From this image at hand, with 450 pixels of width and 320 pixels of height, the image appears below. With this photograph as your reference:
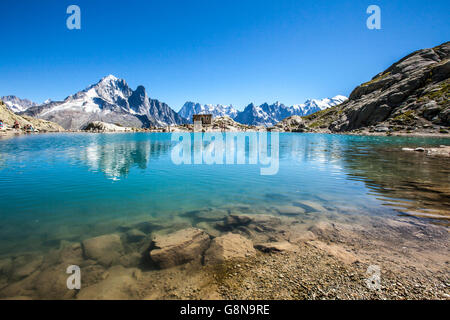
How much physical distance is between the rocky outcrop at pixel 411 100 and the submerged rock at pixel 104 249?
156m

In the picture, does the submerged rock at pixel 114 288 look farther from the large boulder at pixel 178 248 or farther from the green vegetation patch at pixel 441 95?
the green vegetation patch at pixel 441 95

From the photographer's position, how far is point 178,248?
30.8 ft

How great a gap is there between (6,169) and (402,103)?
20000cm

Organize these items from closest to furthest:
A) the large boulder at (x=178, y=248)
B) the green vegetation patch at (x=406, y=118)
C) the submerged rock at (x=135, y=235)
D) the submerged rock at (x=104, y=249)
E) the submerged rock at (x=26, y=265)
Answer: the submerged rock at (x=26, y=265) < the large boulder at (x=178, y=248) < the submerged rock at (x=104, y=249) < the submerged rock at (x=135, y=235) < the green vegetation patch at (x=406, y=118)

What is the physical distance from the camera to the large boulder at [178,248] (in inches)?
Answer: 347

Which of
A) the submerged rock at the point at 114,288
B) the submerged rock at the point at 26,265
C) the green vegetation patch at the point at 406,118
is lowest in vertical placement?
the submerged rock at the point at 114,288

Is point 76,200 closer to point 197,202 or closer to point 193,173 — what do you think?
point 197,202

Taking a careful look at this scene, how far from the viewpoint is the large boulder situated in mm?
8820

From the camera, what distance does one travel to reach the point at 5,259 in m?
8.95

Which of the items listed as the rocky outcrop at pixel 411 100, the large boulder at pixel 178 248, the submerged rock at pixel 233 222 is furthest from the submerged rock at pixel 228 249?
the rocky outcrop at pixel 411 100

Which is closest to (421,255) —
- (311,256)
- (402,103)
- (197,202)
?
(311,256)

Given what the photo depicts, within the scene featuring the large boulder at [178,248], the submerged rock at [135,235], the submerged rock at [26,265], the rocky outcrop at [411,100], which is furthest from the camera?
the rocky outcrop at [411,100]

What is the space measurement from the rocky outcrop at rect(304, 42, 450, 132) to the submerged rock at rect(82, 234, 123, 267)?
155961 millimetres

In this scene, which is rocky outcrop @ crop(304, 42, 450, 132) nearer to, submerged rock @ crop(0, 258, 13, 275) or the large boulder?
the large boulder
